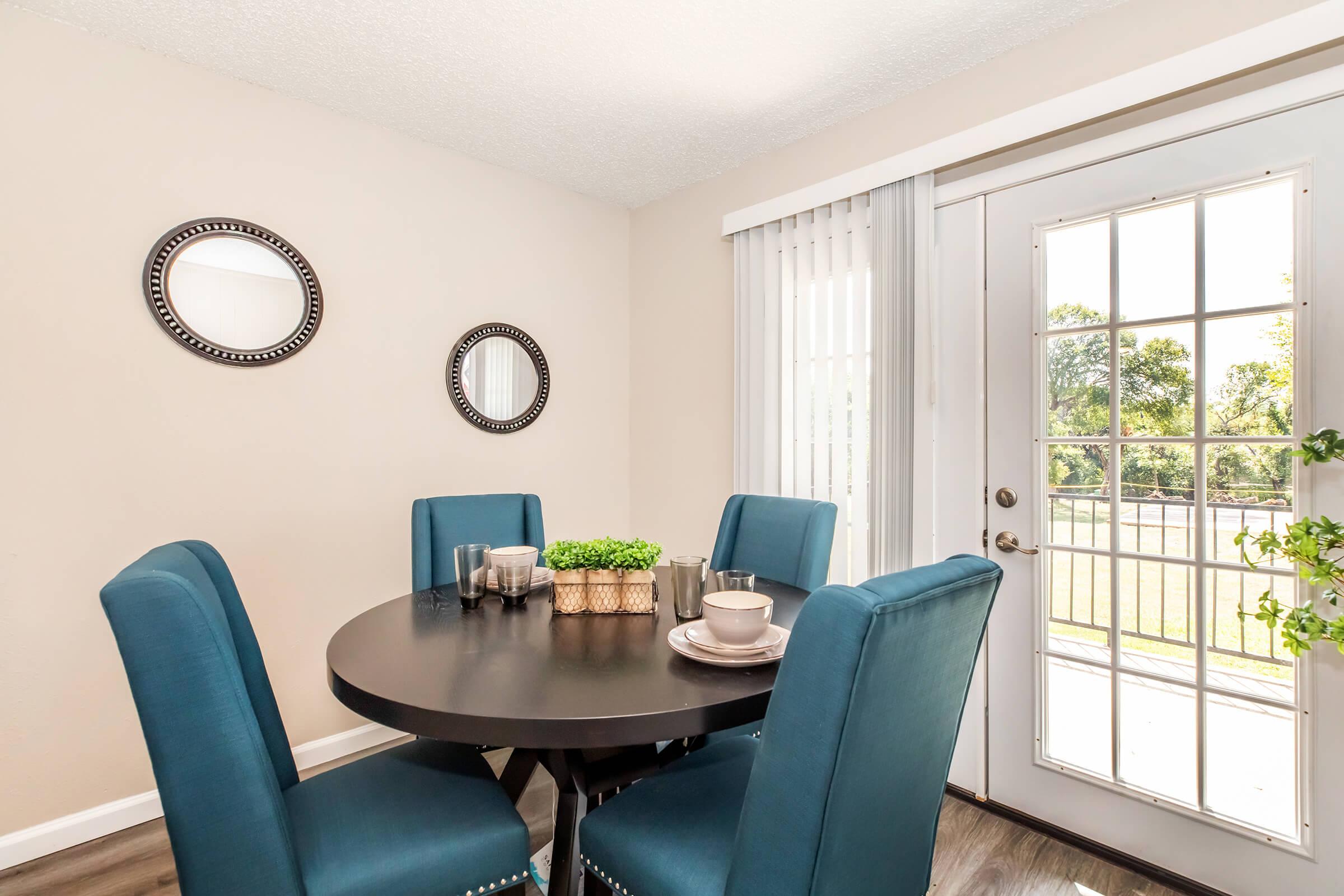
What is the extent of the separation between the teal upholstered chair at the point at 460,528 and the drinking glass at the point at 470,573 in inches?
18.3

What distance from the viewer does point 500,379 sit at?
120 inches

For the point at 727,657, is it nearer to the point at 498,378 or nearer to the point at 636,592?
the point at 636,592

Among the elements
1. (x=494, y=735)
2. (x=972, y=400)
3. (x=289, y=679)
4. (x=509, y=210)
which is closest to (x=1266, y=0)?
(x=972, y=400)

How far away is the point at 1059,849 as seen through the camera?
6.31 ft

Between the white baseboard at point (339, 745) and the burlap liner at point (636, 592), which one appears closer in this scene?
the burlap liner at point (636, 592)

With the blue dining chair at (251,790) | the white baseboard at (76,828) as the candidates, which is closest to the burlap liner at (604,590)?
the blue dining chair at (251,790)

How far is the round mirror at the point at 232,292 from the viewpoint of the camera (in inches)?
84.2

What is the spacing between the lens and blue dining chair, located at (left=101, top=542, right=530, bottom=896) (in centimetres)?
91

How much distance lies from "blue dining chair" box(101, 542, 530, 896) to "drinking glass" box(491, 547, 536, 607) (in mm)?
430

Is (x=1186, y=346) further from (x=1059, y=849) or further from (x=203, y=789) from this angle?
(x=203, y=789)

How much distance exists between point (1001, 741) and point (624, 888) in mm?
1568

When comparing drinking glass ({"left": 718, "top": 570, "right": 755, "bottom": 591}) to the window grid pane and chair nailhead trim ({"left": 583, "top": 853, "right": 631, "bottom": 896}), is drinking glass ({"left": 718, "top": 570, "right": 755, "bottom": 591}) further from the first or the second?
the window grid pane

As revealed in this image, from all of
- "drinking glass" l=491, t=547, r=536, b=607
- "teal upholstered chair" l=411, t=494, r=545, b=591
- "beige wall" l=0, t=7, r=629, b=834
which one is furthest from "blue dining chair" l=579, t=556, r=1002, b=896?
"beige wall" l=0, t=7, r=629, b=834

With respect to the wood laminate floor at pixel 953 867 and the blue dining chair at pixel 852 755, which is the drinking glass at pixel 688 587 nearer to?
the blue dining chair at pixel 852 755
